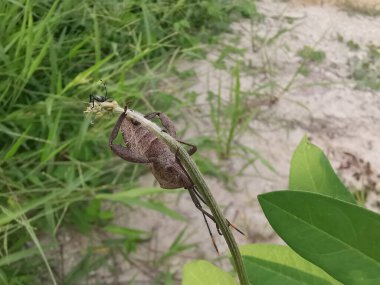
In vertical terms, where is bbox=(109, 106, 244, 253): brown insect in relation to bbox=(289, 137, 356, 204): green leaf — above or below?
above

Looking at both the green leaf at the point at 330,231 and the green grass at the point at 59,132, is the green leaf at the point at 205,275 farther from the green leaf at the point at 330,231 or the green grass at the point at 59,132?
the green grass at the point at 59,132

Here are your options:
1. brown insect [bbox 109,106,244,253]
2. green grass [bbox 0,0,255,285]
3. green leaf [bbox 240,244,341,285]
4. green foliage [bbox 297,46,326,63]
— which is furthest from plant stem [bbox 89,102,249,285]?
green foliage [bbox 297,46,326,63]

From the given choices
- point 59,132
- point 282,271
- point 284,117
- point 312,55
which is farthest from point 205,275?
point 312,55

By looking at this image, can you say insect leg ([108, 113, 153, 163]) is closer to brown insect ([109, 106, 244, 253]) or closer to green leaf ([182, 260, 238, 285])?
brown insect ([109, 106, 244, 253])

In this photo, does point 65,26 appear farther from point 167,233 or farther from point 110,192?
point 167,233

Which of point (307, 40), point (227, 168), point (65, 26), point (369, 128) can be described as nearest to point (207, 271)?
point (227, 168)

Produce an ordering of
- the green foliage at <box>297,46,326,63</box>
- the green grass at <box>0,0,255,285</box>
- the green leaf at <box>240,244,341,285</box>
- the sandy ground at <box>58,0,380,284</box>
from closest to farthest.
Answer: the green leaf at <box>240,244,341,285</box> < the green grass at <box>0,0,255,285</box> < the sandy ground at <box>58,0,380,284</box> < the green foliage at <box>297,46,326,63</box>
